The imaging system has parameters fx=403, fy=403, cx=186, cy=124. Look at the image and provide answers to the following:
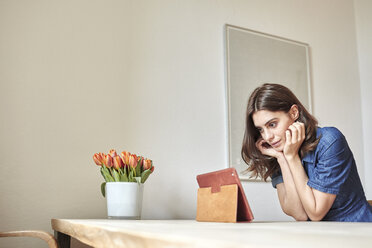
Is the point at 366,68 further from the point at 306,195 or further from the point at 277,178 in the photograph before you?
the point at 306,195

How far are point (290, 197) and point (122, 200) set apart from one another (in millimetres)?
630

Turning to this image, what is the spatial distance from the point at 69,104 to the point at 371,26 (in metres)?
2.22

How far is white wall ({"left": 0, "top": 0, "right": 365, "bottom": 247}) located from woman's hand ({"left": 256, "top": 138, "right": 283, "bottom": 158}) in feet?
1.70

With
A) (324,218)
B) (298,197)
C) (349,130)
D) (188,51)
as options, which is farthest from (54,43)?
(349,130)

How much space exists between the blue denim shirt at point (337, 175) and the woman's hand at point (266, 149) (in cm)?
11

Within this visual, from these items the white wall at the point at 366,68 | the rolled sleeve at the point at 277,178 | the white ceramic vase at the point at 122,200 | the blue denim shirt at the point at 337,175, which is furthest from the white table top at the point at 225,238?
the white wall at the point at 366,68

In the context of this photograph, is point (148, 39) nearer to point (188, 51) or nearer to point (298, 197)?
point (188, 51)

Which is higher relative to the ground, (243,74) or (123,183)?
(243,74)

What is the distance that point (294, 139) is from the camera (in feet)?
4.69

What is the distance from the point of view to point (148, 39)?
A: 2053 millimetres

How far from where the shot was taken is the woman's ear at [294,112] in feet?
5.02

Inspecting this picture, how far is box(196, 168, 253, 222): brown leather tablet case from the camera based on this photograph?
106 cm

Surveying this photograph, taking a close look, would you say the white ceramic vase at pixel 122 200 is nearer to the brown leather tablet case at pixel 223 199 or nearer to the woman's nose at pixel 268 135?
the brown leather tablet case at pixel 223 199

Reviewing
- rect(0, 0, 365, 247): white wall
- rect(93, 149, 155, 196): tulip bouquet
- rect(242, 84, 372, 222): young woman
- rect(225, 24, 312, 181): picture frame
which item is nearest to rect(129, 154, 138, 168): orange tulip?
rect(93, 149, 155, 196): tulip bouquet
